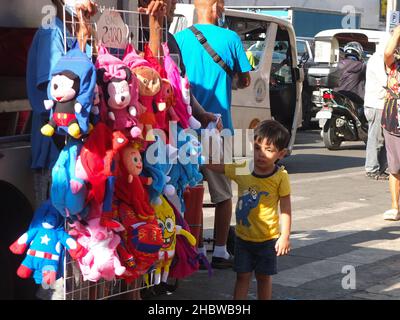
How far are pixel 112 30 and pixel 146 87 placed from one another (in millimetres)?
369

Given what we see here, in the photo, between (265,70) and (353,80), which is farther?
(353,80)

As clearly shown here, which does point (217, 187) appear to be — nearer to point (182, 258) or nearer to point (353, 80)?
point (182, 258)

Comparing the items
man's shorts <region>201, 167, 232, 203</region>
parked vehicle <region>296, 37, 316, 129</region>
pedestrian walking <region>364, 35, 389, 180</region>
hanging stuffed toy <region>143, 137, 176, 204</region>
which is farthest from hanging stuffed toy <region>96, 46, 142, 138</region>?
parked vehicle <region>296, 37, 316, 129</region>

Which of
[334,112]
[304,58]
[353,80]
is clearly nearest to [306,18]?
[304,58]

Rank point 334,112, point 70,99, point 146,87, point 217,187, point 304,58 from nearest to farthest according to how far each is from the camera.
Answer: point 70,99, point 146,87, point 217,187, point 334,112, point 304,58

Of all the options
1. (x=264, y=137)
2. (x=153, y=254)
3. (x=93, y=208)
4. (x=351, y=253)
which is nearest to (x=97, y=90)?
(x=93, y=208)

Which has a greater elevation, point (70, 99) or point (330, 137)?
point (70, 99)

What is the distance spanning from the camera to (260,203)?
5184 mm

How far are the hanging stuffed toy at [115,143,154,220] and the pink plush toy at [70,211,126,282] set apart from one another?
24cm

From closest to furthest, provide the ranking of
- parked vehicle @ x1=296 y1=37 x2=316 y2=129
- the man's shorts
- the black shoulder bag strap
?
the black shoulder bag strap → the man's shorts → parked vehicle @ x1=296 y1=37 x2=316 y2=129

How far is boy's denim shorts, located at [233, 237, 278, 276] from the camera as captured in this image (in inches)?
204

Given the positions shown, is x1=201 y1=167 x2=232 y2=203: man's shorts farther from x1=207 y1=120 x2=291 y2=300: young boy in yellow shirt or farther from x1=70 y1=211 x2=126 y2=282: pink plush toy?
x1=70 y1=211 x2=126 y2=282: pink plush toy

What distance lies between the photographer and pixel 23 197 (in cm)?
449
